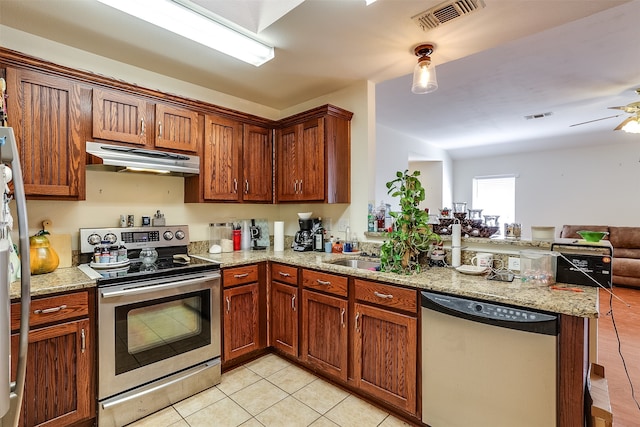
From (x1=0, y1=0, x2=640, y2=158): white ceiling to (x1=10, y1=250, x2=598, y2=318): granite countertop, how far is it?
1.57 meters

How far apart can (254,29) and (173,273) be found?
1.72 metres

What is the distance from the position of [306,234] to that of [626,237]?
234 inches

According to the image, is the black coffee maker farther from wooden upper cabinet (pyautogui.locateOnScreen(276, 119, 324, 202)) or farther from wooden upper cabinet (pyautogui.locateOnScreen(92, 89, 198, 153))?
wooden upper cabinet (pyautogui.locateOnScreen(92, 89, 198, 153))

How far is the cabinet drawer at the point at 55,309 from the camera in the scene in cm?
156

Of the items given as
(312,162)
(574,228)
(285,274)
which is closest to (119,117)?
(312,162)

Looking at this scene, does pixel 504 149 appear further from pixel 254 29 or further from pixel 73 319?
pixel 73 319

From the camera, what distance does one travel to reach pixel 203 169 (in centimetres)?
264

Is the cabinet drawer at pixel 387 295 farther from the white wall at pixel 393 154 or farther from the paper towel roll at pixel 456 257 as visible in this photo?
the white wall at pixel 393 154

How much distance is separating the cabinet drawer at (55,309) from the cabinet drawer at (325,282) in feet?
4.57

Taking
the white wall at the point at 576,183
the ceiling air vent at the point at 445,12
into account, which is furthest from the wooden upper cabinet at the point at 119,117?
the white wall at the point at 576,183

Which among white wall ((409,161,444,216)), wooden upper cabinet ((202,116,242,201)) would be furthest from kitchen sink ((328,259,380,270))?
white wall ((409,161,444,216))

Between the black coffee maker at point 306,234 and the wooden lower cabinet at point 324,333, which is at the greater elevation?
the black coffee maker at point 306,234

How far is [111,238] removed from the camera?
2299 millimetres

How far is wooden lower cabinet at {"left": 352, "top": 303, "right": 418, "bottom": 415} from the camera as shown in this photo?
179 cm
